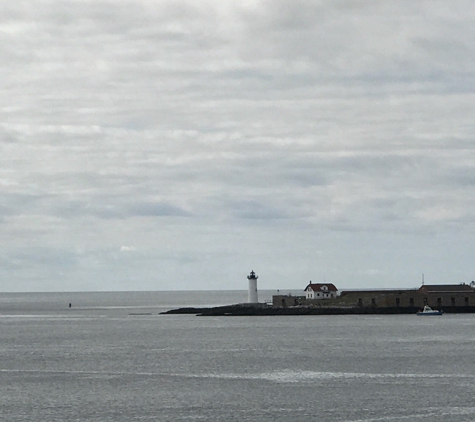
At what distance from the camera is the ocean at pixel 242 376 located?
48344 millimetres

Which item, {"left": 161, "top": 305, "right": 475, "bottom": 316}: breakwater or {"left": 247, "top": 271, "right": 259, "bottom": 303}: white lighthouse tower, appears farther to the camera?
{"left": 247, "top": 271, "right": 259, "bottom": 303}: white lighthouse tower

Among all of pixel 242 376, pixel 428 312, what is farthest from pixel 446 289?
pixel 242 376

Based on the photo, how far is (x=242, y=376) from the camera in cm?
6331

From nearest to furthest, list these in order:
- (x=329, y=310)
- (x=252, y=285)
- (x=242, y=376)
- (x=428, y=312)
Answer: (x=242, y=376)
(x=428, y=312)
(x=329, y=310)
(x=252, y=285)

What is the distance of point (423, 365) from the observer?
228ft

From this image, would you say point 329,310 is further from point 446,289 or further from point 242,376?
point 242,376

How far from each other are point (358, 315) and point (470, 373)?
9279cm

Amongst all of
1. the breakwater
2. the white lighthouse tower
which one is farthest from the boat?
the white lighthouse tower

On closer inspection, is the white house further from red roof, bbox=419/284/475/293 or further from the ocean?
the ocean

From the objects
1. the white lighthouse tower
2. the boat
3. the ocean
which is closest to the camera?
the ocean

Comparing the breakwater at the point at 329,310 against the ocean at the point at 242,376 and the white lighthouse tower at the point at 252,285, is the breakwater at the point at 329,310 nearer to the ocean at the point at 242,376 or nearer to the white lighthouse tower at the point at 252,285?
the white lighthouse tower at the point at 252,285

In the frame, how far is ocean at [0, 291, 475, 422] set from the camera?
159 ft

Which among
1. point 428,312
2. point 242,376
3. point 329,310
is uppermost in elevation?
point 329,310

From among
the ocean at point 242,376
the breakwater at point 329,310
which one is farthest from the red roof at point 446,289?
the ocean at point 242,376
